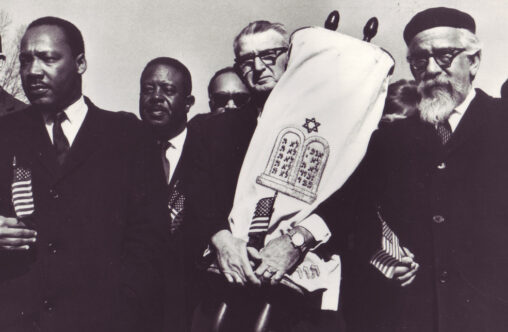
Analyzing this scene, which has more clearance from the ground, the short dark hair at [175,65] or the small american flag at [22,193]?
the short dark hair at [175,65]

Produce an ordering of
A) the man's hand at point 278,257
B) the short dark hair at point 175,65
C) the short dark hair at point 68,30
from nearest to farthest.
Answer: the man's hand at point 278,257 < the short dark hair at point 68,30 < the short dark hair at point 175,65

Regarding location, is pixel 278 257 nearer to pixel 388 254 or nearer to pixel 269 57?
pixel 388 254

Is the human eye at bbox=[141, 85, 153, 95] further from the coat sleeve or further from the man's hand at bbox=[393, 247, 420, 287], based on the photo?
the man's hand at bbox=[393, 247, 420, 287]

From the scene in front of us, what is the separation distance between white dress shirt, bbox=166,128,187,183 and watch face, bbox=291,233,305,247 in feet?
4.21

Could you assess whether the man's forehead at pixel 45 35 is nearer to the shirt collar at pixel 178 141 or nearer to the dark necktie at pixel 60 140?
the dark necktie at pixel 60 140

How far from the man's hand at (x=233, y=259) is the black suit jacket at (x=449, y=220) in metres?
0.73

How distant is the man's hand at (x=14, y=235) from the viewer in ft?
8.75

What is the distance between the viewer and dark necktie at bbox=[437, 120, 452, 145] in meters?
3.19

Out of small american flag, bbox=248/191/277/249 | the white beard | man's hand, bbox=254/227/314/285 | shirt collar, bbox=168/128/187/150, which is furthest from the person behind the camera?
shirt collar, bbox=168/128/187/150

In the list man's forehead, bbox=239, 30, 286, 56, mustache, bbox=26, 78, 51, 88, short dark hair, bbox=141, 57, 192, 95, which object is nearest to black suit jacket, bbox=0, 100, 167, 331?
mustache, bbox=26, 78, 51, 88

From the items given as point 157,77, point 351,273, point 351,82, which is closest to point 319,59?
point 351,82

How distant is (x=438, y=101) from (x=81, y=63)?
186 cm

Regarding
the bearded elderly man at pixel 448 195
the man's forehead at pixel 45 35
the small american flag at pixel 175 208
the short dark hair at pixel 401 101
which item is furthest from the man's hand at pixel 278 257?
the short dark hair at pixel 401 101

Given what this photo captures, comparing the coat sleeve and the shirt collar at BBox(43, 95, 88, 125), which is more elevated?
the shirt collar at BBox(43, 95, 88, 125)
